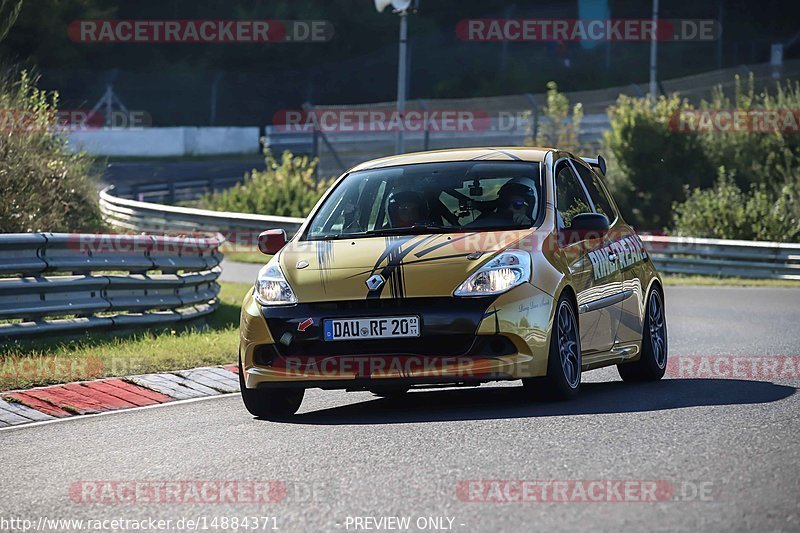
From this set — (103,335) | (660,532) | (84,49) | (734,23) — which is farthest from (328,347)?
(734,23)

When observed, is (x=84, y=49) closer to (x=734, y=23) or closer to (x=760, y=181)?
(x=734, y=23)

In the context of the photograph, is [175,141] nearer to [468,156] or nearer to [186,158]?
[186,158]

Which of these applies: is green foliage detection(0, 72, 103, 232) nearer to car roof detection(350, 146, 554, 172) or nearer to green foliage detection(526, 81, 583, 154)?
car roof detection(350, 146, 554, 172)

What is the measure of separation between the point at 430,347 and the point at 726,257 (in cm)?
2099

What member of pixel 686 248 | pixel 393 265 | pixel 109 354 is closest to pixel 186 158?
pixel 686 248

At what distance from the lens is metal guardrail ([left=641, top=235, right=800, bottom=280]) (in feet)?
90.3

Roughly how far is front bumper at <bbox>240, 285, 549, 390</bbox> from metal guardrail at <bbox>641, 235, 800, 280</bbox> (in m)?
18.9

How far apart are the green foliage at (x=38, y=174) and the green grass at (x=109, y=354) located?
9.68 feet

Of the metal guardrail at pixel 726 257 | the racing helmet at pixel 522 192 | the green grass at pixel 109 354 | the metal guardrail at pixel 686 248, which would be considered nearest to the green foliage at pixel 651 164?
the metal guardrail at pixel 686 248

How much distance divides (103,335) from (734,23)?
64570 millimetres

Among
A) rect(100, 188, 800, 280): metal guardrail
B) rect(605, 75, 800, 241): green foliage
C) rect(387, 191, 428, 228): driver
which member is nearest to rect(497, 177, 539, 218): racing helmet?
rect(387, 191, 428, 228): driver

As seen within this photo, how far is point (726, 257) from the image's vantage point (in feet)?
94.7

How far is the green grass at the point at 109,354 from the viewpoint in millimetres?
Result: 10883

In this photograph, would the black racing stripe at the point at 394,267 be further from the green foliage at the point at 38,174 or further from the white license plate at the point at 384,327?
the green foliage at the point at 38,174
